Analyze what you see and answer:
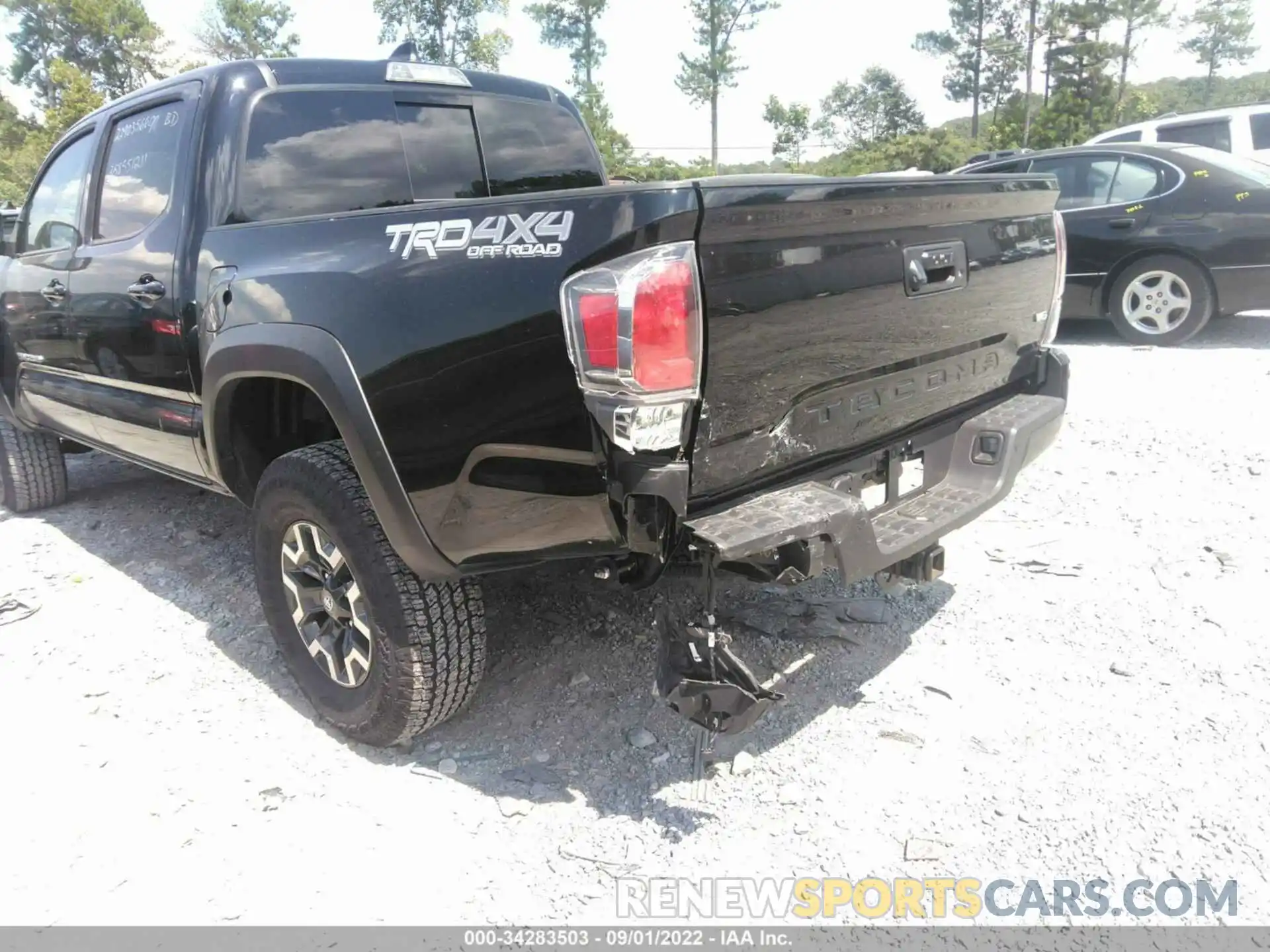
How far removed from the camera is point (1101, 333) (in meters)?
7.95

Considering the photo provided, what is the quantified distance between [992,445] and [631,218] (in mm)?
1492

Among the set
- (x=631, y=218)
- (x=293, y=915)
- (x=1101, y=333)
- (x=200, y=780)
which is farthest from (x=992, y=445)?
(x=1101, y=333)

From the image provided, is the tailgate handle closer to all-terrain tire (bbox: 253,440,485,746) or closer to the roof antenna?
all-terrain tire (bbox: 253,440,485,746)

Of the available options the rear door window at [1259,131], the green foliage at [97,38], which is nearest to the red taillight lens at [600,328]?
the rear door window at [1259,131]

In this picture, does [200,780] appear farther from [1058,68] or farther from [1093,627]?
[1058,68]

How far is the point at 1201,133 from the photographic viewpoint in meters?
9.90

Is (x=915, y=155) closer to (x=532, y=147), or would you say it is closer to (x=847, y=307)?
(x=532, y=147)

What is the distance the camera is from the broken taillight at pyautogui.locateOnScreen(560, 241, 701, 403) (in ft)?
6.26

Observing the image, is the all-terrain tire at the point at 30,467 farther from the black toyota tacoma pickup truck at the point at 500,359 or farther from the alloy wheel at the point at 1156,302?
the alloy wheel at the point at 1156,302

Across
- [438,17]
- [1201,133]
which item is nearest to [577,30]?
[438,17]

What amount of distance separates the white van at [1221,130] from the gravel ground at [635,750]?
24.4 ft

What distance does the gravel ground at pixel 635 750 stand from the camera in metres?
2.25

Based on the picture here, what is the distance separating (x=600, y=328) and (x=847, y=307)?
76 cm

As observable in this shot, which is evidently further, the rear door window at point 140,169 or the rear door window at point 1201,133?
the rear door window at point 1201,133
